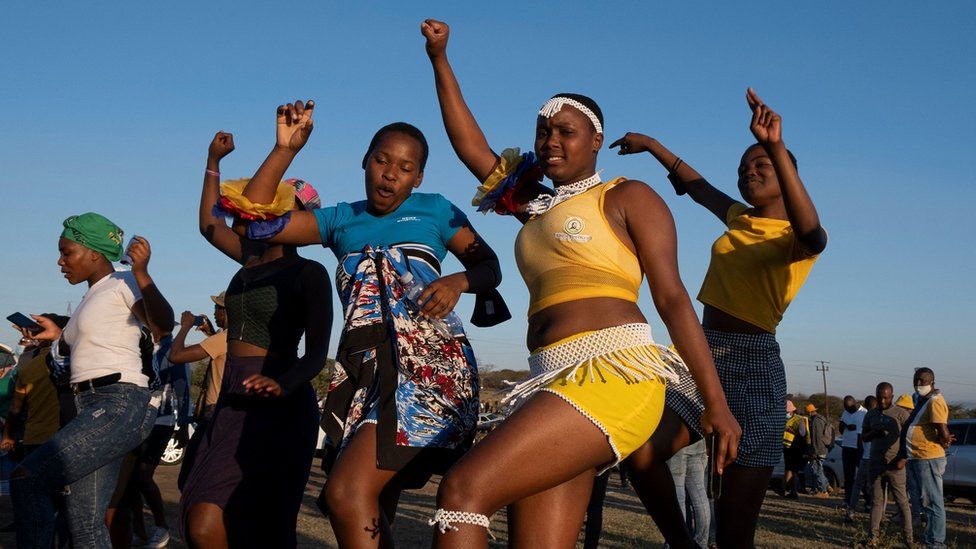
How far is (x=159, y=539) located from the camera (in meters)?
7.93

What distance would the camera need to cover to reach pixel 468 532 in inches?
108

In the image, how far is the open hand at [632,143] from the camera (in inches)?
185

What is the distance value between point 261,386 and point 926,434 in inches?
344

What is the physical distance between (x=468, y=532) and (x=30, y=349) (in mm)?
8477

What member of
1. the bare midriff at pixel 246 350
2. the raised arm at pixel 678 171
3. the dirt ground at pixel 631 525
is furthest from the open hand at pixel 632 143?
the dirt ground at pixel 631 525

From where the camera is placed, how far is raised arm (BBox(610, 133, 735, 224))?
4.71m

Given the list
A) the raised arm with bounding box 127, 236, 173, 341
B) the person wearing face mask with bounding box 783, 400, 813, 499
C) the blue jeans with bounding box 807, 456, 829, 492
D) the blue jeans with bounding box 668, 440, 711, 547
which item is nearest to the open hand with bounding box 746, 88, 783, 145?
the raised arm with bounding box 127, 236, 173, 341

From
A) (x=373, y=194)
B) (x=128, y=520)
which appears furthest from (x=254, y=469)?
(x=128, y=520)

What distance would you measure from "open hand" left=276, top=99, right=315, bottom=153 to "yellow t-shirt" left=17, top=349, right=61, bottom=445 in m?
4.20

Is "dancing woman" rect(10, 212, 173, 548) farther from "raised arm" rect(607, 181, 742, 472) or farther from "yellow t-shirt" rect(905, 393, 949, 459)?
"yellow t-shirt" rect(905, 393, 949, 459)

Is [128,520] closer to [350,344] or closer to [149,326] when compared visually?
[149,326]

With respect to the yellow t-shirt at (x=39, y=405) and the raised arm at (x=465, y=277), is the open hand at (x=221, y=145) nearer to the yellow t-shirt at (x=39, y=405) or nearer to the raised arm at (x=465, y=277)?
the raised arm at (x=465, y=277)

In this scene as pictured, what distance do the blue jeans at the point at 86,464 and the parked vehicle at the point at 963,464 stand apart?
15.4 metres

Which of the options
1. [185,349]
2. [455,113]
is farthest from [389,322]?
[185,349]
